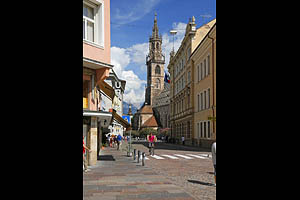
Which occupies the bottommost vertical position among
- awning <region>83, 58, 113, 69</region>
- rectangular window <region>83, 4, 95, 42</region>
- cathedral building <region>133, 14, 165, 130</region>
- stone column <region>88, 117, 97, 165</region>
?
stone column <region>88, 117, 97, 165</region>

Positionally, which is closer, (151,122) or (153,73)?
(151,122)

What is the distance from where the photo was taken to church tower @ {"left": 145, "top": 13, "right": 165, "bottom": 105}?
428 ft

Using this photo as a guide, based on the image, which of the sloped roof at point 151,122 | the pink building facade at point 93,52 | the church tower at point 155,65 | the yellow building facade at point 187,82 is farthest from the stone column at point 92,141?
the church tower at point 155,65

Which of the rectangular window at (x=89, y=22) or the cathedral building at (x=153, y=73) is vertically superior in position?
the cathedral building at (x=153, y=73)

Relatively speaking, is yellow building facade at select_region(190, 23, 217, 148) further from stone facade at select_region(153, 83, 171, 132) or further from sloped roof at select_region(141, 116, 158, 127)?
sloped roof at select_region(141, 116, 158, 127)

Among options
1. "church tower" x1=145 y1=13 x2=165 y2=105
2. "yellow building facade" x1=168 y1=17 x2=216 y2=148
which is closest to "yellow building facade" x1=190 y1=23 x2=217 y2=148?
"yellow building facade" x1=168 y1=17 x2=216 y2=148

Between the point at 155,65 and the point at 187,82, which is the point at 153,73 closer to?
the point at 155,65

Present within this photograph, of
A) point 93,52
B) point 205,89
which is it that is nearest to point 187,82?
point 205,89

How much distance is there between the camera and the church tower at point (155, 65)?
130375 millimetres

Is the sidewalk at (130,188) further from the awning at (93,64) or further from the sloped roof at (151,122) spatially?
the sloped roof at (151,122)

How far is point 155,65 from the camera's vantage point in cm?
13038

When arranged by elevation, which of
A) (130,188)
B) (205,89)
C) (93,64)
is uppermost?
(205,89)

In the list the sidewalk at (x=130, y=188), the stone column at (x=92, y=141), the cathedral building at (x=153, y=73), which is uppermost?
the cathedral building at (x=153, y=73)
